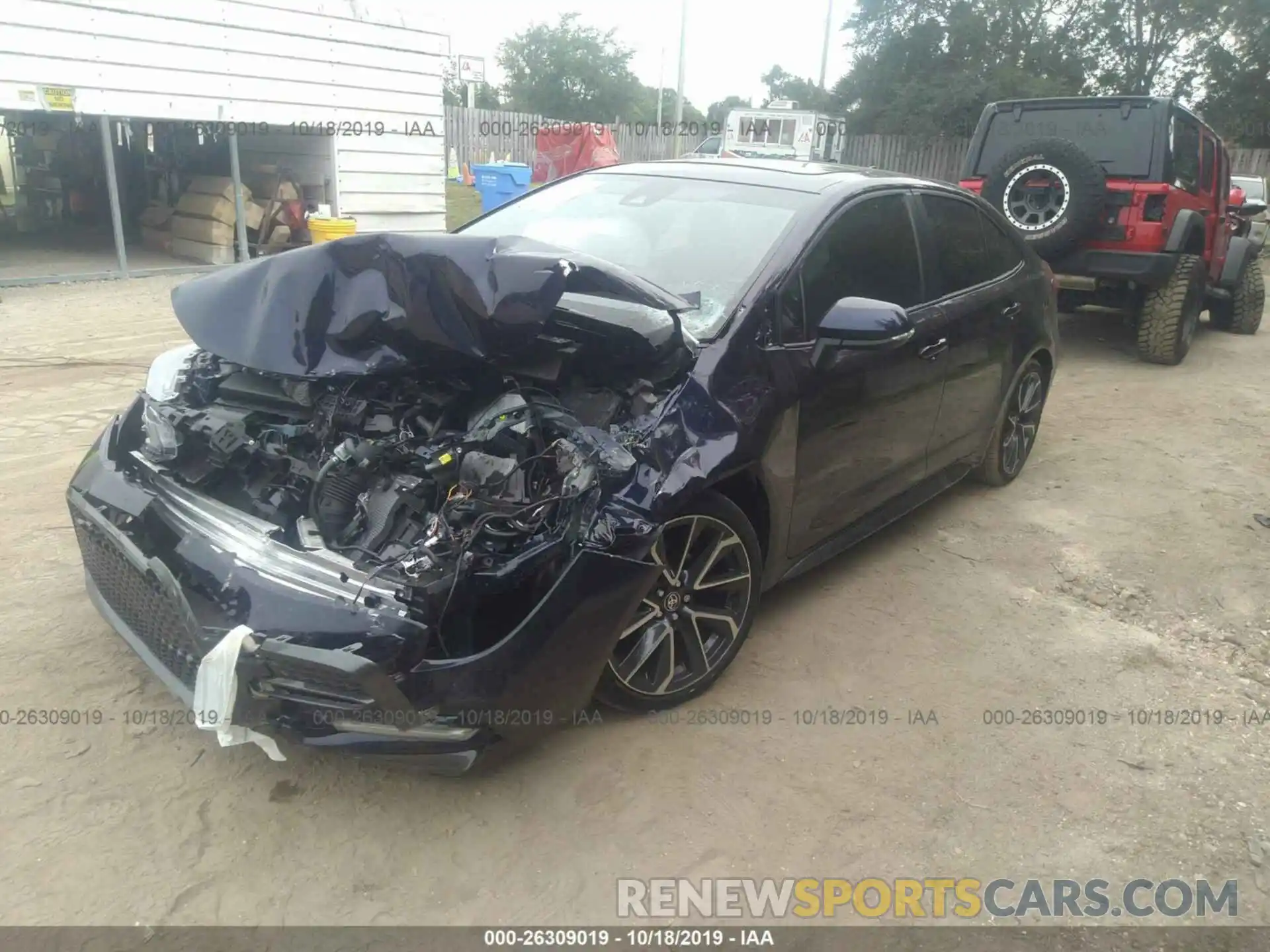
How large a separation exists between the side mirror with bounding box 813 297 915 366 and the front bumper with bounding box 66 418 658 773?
119 centimetres

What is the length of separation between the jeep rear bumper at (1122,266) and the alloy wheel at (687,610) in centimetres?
616

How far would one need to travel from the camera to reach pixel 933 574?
13.9 ft

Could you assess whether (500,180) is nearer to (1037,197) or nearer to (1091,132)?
(1091,132)

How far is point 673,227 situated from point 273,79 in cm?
997

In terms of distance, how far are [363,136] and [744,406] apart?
11445 millimetres

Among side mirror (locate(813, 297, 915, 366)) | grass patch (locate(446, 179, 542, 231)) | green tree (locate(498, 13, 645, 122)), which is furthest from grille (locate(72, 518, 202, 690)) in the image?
green tree (locate(498, 13, 645, 122))

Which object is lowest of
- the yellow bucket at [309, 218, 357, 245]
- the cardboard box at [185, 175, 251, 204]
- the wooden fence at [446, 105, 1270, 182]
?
the yellow bucket at [309, 218, 357, 245]

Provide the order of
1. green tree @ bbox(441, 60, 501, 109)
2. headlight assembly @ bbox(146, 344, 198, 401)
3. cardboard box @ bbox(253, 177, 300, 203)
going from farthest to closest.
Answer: green tree @ bbox(441, 60, 501, 109) → cardboard box @ bbox(253, 177, 300, 203) → headlight assembly @ bbox(146, 344, 198, 401)

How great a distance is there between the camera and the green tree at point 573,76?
148 feet

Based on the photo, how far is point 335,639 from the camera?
2.20 m

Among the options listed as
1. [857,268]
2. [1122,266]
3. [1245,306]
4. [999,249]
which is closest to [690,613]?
[857,268]

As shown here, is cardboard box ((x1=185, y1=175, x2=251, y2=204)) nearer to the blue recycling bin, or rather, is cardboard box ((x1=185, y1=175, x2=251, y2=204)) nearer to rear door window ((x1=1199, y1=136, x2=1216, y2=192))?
the blue recycling bin

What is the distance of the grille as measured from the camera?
7.93 ft
